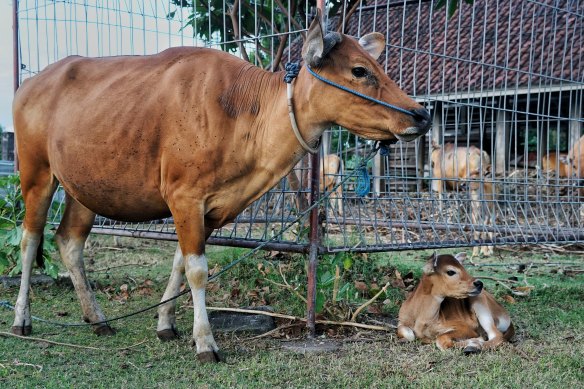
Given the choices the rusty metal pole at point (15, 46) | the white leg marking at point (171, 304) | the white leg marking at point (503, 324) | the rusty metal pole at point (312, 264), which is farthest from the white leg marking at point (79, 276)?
the white leg marking at point (503, 324)

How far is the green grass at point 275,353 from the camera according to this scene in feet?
Result: 11.9

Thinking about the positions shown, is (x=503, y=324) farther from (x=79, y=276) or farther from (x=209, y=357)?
(x=79, y=276)

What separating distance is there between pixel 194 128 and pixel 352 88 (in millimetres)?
1001

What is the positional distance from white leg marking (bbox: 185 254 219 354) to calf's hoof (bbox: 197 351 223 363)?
0.04 metres

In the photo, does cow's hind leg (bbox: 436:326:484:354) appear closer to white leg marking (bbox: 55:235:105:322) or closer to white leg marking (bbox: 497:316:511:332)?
white leg marking (bbox: 497:316:511:332)

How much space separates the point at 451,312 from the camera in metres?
4.83

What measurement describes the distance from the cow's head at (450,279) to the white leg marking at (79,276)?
244cm

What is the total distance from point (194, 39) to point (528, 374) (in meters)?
4.03

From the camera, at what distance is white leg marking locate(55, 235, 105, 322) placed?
492cm

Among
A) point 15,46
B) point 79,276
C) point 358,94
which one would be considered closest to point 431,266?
point 358,94

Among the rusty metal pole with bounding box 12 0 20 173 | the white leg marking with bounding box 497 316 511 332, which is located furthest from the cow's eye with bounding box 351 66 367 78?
the rusty metal pole with bounding box 12 0 20 173

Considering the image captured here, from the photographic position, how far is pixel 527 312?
5.52m

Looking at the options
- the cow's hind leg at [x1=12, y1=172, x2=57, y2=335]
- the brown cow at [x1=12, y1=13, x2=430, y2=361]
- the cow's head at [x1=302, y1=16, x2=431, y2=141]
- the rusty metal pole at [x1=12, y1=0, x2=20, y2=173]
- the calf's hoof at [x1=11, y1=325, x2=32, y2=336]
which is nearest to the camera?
the cow's head at [x1=302, y1=16, x2=431, y2=141]

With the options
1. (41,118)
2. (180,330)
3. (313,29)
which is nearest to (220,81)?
(313,29)
